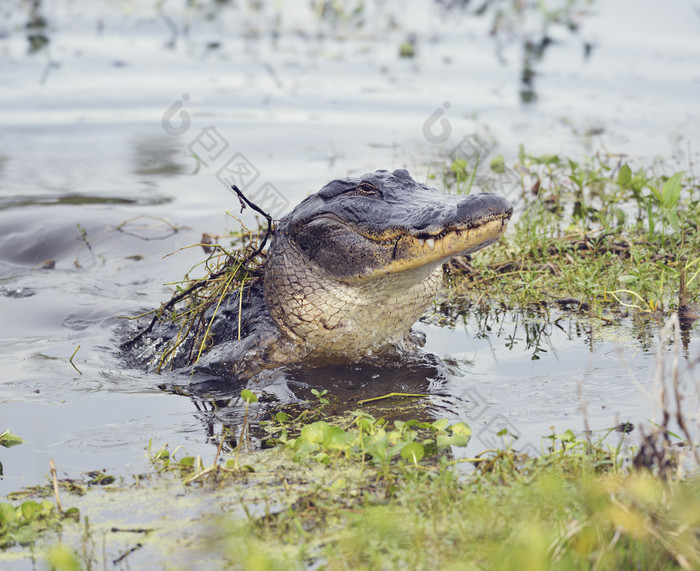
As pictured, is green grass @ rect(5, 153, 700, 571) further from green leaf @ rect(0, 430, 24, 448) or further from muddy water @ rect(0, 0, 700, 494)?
muddy water @ rect(0, 0, 700, 494)

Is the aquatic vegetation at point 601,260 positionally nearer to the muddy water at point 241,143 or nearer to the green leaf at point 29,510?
the muddy water at point 241,143

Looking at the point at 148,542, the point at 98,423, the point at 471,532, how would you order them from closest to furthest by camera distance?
1. the point at 471,532
2. the point at 148,542
3. the point at 98,423

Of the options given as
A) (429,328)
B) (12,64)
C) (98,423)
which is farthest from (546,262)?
(12,64)

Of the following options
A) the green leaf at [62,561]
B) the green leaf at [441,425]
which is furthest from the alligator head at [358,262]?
the green leaf at [62,561]

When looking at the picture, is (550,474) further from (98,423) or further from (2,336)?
(2,336)

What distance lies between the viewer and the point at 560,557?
2.44 m

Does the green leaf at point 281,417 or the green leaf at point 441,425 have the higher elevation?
the green leaf at point 441,425

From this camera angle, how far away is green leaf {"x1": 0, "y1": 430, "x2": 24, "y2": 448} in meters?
3.73

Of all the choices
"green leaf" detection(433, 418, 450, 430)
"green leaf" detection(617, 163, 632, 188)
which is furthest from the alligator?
"green leaf" detection(617, 163, 632, 188)

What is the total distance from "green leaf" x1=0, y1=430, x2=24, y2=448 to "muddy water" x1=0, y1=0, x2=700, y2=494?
Answer: 2.8 inches

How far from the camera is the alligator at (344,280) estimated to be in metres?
3.95

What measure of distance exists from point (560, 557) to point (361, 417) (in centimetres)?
127

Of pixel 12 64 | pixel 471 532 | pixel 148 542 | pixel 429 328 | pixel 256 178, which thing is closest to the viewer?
pixel 471 532

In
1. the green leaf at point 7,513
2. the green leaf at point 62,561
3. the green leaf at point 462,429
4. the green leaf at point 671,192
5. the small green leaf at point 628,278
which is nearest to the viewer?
the green leaf at point 62,561
